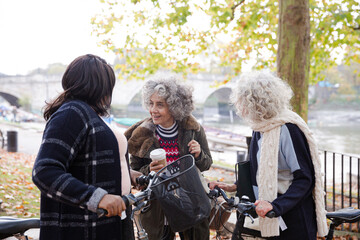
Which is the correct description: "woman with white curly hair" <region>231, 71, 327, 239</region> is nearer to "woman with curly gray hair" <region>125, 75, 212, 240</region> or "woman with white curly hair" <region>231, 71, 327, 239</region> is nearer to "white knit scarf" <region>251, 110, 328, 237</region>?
"white knit scarf" <region>251, 110, 328, 237</region>

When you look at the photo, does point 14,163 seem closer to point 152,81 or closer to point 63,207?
point 152,81

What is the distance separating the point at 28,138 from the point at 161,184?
19109 mm

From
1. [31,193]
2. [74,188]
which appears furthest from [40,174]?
[31,193]

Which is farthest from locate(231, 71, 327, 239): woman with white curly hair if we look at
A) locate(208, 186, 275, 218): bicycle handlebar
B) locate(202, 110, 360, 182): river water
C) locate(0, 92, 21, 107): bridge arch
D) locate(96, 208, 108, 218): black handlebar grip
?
locate(0, 92, 21, 107): bridge arch

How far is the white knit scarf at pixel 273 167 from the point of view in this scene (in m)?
2.20

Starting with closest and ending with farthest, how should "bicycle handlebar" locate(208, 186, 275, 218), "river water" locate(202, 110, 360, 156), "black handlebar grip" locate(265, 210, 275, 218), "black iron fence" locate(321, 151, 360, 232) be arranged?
"bicycle handlebar" locate(208, 186, 275, 218) < "black handlebar grip" locate(265, 210, 275, 218) < "black iron fence" locate(321, 151, 360, 232) < "river water" locate(202, 110, 360, 156)

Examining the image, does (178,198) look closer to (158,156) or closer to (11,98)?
(158,156)

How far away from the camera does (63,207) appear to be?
1.75 metres

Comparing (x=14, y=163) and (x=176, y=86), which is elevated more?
(x=176, y=86)

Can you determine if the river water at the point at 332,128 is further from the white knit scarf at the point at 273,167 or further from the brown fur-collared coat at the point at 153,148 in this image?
the white knit scarf at the point at 273,167

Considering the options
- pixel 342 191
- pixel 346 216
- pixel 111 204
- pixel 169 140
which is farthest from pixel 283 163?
pixel 342 191

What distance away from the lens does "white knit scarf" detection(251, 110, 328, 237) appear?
2.20 metres

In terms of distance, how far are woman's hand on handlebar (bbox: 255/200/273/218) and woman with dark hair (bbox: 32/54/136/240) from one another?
2.53ft

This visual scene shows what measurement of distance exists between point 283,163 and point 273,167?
8 centimetres
